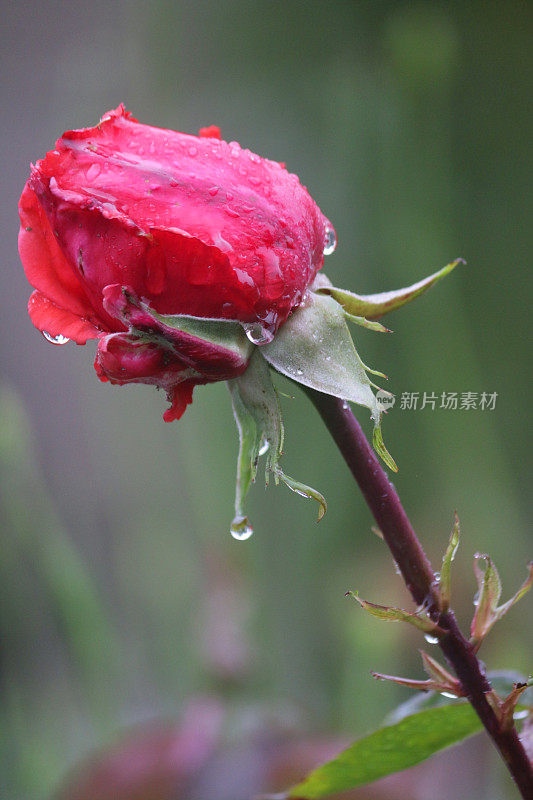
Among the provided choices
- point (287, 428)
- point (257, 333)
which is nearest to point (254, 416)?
point (257, 333)

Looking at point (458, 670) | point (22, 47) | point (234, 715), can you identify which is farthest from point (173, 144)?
point (22, 47)

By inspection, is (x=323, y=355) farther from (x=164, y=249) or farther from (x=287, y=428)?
(x=287, y=428)

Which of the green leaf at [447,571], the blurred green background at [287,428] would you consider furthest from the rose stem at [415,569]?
the blurred green background at [287,428]

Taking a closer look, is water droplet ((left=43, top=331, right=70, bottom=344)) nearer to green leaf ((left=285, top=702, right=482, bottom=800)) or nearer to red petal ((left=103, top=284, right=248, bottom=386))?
red petal ((left=103, top=284, right=248, bottom=386))

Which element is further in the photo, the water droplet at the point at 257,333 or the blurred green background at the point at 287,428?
the blurred green background at the point at 287,428

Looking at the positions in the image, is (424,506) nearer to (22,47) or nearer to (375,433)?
(375,433)

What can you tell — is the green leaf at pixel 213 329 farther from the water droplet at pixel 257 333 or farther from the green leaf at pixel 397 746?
the green leaf at pixel 397 746

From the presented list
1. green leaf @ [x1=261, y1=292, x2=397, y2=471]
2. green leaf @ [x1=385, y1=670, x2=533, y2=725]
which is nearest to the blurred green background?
green leaf @ [x1=385, y1=670, x2=533, y2=725]
